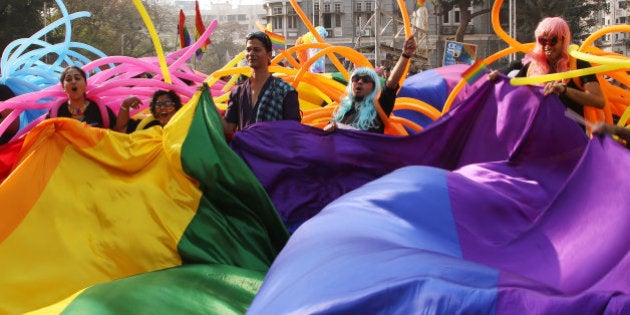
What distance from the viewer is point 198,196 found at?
164 inches

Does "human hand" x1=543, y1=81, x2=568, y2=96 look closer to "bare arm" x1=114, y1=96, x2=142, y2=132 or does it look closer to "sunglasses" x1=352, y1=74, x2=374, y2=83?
"sunglasses" x1=352, y1=74, x2=374, y2=83

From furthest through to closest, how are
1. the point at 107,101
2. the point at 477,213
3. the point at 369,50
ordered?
the point at 369,50
the point at 107,101
the point at 477,213

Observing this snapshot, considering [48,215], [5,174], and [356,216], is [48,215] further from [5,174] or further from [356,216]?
[356,216]

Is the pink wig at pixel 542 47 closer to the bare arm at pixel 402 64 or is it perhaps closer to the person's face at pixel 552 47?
the person's face at pixel 552 47

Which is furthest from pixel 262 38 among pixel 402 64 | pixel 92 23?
pixel 92 23

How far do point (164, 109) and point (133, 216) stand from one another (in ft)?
4.55

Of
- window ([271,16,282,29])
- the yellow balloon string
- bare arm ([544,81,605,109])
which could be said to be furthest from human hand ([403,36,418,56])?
window ([271,16,282,29])

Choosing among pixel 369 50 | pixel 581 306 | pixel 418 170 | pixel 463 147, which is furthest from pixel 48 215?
pixel 369 50

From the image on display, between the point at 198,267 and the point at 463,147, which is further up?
the point at 463,147

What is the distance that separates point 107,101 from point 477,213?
11.4 ft

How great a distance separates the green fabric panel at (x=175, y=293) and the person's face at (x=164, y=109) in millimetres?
1615

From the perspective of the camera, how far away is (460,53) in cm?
1007

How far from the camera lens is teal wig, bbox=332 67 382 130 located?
539 centimetres

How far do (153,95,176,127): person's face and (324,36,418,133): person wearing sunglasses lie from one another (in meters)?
0.91
